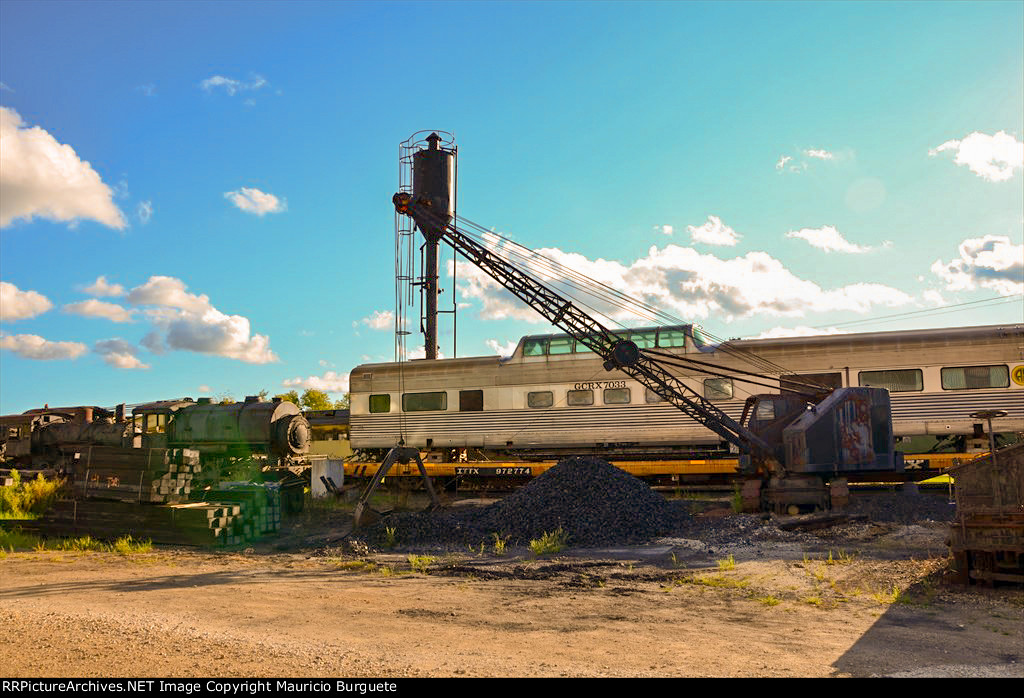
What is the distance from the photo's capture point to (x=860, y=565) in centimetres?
1111

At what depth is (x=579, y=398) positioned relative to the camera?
70.3ft

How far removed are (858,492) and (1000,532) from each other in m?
9.48

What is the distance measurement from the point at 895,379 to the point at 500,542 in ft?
39.1

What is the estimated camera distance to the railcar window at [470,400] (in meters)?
22.3

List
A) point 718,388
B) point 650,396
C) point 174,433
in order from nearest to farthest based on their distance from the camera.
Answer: point 718,388
point 650,396
point 174,433

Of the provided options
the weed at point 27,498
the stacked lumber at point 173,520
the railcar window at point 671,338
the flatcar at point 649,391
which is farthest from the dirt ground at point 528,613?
the railcar window at point 671,338

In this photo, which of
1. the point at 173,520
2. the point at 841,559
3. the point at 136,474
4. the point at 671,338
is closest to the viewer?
the point at 841,559

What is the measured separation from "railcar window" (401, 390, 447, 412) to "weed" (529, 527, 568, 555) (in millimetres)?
9000

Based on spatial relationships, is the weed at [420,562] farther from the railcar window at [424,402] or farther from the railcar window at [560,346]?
the railcar window at [560,346]

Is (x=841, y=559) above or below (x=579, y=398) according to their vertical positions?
→ below

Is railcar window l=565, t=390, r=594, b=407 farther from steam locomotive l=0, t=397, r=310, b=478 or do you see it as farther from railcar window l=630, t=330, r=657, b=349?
steam locomotive l=0, t=397, r=310, b=478

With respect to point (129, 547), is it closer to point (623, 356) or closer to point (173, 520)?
point (173, 520)

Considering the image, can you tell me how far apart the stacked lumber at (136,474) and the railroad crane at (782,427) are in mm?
4059

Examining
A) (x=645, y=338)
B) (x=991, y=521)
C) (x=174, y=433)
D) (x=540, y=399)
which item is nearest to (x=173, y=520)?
(x=174, y=433)
